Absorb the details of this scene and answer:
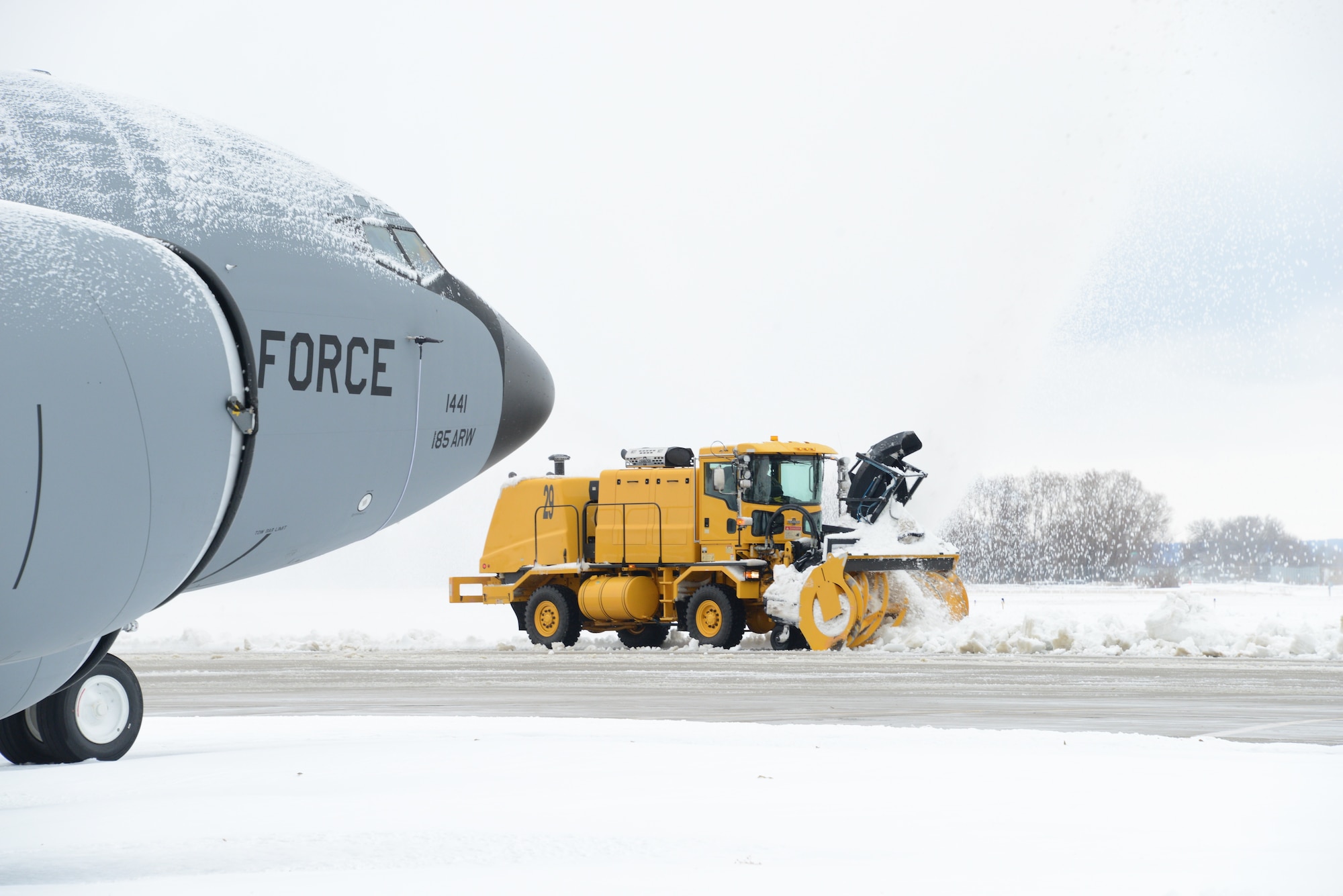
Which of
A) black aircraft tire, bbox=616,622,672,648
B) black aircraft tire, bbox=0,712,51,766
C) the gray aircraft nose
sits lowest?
black aircraft tire, bbox=616,622,672,648

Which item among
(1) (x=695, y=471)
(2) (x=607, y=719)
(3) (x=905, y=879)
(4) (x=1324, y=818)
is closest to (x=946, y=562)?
(1) (x=695, y=471)

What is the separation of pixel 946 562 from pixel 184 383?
1928cm

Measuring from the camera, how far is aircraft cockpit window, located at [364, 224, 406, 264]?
25.7ft

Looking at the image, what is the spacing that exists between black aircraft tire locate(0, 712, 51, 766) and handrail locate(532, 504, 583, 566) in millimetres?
19012

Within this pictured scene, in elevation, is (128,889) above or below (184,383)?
below

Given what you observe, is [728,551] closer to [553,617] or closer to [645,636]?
[645,636]

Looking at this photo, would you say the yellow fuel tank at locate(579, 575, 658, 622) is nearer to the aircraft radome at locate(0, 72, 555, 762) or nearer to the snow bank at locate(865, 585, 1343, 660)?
the snow bank at locate(865, 585, 1343, 660)

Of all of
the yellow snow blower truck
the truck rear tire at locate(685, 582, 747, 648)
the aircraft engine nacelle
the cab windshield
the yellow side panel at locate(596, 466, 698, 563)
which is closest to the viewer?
the aircraft engine nacelle

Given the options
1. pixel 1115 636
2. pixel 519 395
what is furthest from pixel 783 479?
pixel 519 395

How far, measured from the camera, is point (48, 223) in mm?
5469

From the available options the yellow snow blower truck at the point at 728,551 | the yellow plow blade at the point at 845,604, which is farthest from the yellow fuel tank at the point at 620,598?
the yellow plow blade at the point at 845,604

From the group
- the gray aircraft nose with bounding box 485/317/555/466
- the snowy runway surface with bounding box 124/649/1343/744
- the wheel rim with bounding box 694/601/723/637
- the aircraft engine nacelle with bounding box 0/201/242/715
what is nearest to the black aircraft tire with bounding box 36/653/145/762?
the snowy runway surface with bounding box 124/649/1343/744

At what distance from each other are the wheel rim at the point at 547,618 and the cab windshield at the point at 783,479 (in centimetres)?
502

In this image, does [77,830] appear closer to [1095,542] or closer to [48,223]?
[48,223]
